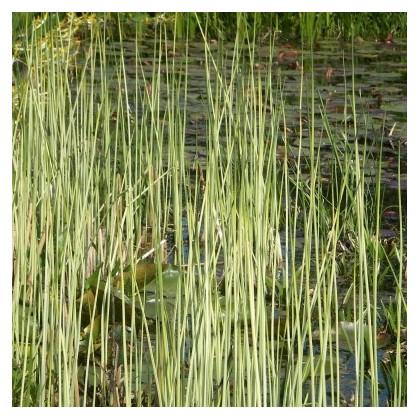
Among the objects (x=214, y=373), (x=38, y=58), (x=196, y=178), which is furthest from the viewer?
(x=38, y=58)

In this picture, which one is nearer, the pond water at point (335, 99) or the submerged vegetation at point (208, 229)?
the submerged vegetation at point (208, 229)

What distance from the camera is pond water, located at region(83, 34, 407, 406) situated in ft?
5.33

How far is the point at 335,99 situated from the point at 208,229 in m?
0.40

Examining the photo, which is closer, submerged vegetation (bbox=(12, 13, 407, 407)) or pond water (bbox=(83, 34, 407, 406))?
submerged vegetation (bbox=(12, 13, 407, 407))

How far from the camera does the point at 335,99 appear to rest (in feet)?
5.35

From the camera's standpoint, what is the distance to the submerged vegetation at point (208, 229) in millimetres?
1430

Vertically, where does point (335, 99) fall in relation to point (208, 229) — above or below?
above

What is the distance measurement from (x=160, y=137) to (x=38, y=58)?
0.31 meters

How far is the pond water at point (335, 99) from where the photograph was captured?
162 centimetres

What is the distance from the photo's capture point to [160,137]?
165 centimetres

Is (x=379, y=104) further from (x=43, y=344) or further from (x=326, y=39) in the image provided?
(x=43, y=344)

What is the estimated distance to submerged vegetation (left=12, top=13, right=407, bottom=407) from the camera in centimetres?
143

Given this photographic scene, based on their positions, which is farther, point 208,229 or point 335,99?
point 335,99
